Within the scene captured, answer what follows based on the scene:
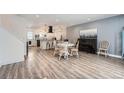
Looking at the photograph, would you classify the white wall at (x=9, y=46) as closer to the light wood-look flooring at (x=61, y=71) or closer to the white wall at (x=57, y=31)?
the light wood-look flooring at (x=61, y=71)

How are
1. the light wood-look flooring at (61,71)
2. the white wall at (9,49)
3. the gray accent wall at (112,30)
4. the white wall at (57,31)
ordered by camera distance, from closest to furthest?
the light wood-look flooring at (61,71) → the white wall at (9,49) → the gray accent wall at (112,30) → the white wall at (57,31)

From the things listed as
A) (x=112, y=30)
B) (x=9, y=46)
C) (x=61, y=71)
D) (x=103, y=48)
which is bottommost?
(x=61, y=71)

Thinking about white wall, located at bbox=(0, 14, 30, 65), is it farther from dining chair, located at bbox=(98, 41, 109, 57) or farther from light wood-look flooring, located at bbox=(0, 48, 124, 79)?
dining chair, located at bbox=(98, 41, 109, 57)

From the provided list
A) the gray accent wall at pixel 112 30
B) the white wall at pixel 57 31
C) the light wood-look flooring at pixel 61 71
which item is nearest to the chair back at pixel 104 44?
the gray accent wall at pixel 112 30

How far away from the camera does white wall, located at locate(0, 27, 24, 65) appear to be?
18.7ft

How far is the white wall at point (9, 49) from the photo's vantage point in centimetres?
569

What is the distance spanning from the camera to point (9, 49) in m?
5.96

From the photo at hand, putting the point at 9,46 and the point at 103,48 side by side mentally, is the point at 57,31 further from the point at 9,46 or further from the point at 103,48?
the point at 9,46

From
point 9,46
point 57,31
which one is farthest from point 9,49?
point 57,31
